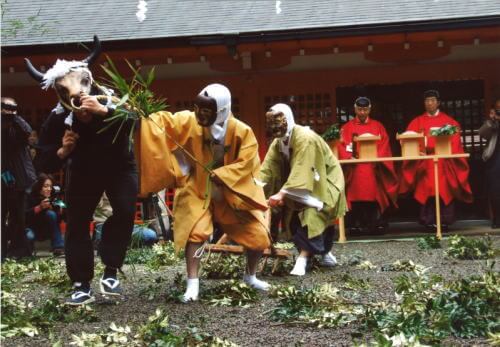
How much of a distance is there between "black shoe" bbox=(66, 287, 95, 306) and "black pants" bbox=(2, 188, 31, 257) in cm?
390

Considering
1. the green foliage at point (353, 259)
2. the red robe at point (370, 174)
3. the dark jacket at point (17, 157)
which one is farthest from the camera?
the red robe at point (370, 174)

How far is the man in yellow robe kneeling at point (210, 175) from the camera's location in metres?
5.55

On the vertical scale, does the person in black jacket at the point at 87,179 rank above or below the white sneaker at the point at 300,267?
above

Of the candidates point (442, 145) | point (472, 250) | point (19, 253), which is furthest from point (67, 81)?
point (442, 145)

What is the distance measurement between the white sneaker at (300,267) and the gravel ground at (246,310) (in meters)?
0.08

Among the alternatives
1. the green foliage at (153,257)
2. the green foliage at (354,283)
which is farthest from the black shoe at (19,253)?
the green foliage at (354,283)

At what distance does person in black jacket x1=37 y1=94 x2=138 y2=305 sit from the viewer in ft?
17.6

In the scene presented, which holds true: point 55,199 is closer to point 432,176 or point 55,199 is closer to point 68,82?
point 432,176

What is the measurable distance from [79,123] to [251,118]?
624cm

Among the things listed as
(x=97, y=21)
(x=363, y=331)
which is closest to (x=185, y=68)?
(x=97, y=21)

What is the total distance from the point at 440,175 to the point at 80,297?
20.2 feet

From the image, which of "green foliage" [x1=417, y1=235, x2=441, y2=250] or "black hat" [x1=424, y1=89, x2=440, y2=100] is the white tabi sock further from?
"black hat" [x1=424, y1=89, x2=440, y2=100]

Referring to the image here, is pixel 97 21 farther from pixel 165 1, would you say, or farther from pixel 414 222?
pixel 414 222

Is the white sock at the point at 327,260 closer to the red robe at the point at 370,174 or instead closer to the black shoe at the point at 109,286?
the black shoe at the point at 109,286
